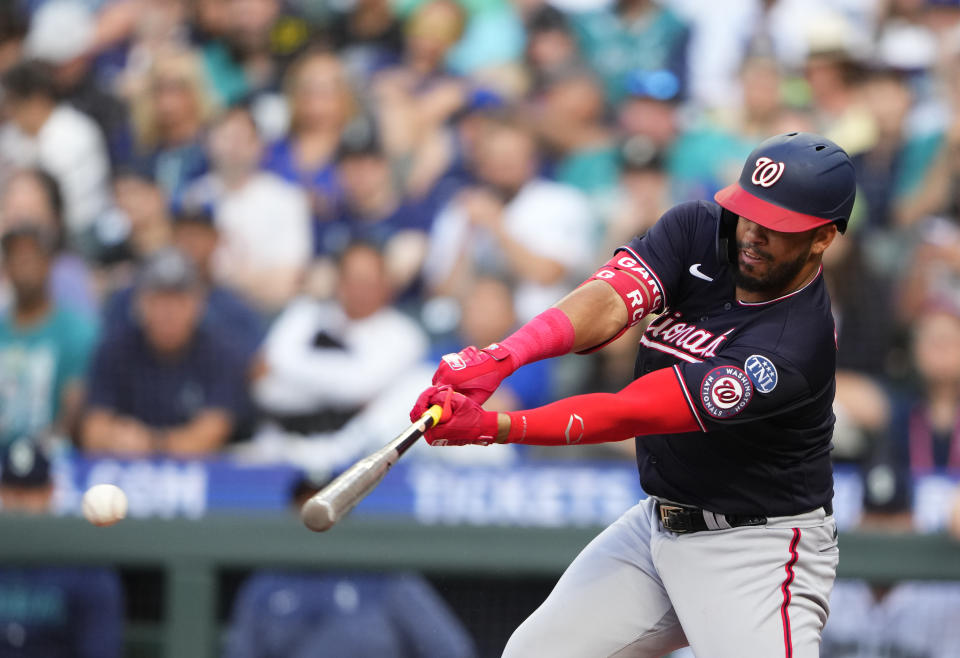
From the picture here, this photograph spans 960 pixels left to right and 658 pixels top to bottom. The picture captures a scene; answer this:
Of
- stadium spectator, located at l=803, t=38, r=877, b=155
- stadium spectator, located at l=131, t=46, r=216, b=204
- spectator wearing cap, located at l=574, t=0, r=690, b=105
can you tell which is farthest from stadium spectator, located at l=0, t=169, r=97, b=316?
stadium spectator, located at l=803, t=38, r=877, b=155

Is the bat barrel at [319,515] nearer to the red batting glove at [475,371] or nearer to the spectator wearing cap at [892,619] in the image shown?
the red batting glove at [475,371]

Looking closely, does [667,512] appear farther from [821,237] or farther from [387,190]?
[387,190]

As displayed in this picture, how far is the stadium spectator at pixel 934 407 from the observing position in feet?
15.6

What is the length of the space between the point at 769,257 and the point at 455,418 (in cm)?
78

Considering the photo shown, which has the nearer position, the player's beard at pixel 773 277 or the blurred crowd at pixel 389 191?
the player's beard at pixel 773 277

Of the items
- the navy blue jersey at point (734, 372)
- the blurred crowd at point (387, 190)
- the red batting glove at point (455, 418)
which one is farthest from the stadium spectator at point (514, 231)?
the red batting glove at point (455, 418)

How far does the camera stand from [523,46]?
6.28 meters

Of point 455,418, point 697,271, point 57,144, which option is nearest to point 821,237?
point 697,271

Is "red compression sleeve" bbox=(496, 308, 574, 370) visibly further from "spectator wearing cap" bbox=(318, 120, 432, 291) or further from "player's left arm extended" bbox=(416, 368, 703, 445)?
"spectator wearing cap" bbox=(318, 120, 432, 291)

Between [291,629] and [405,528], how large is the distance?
1.69 ft

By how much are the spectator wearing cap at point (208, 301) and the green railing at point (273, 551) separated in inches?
54.2

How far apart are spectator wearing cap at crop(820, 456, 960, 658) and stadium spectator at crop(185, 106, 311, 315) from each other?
2842 mm

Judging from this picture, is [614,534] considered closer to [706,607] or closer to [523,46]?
[706,607]

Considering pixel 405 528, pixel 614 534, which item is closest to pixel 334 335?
pixel 405 528
